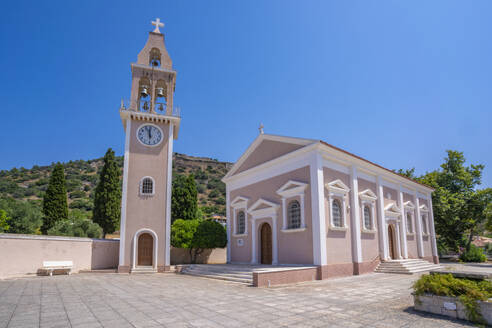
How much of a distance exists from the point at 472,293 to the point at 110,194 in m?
26.4

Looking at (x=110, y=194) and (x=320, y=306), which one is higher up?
(x=110, y=194)

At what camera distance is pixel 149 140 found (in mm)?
19656

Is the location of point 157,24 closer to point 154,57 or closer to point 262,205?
point 154,57

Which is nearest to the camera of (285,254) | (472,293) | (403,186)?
(472,293)

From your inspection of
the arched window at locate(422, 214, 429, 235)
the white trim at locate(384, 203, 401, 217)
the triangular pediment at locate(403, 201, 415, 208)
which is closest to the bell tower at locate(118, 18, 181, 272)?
the white trim at locate(384, 203, 401, 217)

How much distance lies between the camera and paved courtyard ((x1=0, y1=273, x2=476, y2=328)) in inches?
227

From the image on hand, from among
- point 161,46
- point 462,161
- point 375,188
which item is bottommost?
point 375,188

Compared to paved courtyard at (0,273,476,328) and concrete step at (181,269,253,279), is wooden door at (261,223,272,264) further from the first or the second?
paved courtyard at (0,273,476,328)

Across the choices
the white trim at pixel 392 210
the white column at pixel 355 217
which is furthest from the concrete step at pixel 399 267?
the white trim at pixel 392 210

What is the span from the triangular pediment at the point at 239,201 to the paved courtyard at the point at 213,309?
29.4ft

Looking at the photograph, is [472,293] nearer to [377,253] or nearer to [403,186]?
[377,253]

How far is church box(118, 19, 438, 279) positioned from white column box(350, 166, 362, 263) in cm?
5

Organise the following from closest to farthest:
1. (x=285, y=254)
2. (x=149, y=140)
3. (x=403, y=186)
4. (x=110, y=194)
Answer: (x=285, y=254) → (x=149, y=140) → (x=403, y=186) → (x=110, y=194)

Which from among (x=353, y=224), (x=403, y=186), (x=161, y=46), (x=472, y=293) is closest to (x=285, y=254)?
(x=353, y=224)
